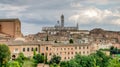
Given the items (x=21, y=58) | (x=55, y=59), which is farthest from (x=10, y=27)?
(x=21, y=58)

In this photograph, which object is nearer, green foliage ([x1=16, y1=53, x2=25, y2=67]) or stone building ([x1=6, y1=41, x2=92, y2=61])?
green foliage ([x1=16, y1=53, x2=25, y2=67])

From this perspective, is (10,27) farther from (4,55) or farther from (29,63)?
(4,55)

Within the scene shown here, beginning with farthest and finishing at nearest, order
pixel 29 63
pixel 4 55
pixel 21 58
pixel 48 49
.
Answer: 1. pixel 48 49
2. pixel 21 58
3. pixel 29 63
4. pixel 4 55

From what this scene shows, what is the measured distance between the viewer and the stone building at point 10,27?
1614 inches

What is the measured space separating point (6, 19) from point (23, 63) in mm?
11717

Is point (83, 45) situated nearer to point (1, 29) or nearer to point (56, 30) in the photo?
point (1, 29)

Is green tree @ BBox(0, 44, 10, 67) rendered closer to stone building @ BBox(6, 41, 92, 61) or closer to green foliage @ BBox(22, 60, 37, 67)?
green foliage @ BBox(22, 60, 37, 67)

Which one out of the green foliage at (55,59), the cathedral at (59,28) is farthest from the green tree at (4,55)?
the cathedral at (59,28)

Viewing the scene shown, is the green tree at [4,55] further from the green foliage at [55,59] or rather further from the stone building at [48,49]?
the green foliage at [55,59]

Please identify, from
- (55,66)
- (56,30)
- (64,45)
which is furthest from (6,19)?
(56,30)

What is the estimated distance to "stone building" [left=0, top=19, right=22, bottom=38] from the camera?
41.0 meters

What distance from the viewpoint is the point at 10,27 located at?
1630 inches

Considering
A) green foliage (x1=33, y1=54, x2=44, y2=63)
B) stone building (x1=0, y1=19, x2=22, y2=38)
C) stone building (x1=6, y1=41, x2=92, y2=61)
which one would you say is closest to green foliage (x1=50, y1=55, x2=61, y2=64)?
stone building (x1=6, y1=41, x2=92, y2=61)

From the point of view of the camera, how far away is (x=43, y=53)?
1426 inches
